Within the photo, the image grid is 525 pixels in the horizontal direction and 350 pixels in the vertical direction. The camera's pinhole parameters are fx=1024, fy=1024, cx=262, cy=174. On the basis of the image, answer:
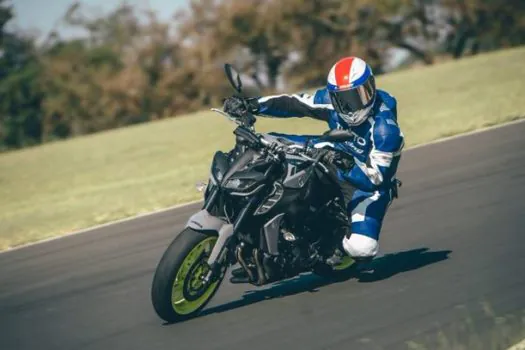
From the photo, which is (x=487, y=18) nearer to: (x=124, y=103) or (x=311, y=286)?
(x=124, y=103)

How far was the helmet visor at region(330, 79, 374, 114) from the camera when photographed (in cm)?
768

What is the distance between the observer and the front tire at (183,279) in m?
6.87

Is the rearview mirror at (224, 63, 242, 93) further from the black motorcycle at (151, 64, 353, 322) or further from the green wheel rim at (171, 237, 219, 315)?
the green wheel rim at (171, 237, 219, 315)

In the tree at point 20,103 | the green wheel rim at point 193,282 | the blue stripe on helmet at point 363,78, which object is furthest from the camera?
the tree at point 20,103

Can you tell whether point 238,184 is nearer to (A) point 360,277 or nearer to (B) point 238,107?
(B) point 238,107

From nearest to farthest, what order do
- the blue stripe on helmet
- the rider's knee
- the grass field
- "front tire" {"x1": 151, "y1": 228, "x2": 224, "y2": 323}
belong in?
"front tire" {"x1": 151, "y1": 228, "x2": 224, "y2": 323}, the blue stripe on helmet, the rider's knee, the grass field

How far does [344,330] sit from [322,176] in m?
1.33

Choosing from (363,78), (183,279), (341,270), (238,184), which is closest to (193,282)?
(183,279)

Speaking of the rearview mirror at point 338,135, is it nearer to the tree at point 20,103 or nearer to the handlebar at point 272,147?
the handlebar at point 272,147

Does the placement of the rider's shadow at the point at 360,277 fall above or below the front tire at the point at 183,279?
below

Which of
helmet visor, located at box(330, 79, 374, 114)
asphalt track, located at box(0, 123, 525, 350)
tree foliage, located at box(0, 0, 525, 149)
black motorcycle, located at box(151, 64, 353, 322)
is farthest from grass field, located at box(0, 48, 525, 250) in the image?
tree foliage, located at box(0, 0, 525, 149)

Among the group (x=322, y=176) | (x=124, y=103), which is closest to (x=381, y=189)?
(x=322, y=176)

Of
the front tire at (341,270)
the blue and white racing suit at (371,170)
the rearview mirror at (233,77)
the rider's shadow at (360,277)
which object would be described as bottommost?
the rider's shadow at (360,277)

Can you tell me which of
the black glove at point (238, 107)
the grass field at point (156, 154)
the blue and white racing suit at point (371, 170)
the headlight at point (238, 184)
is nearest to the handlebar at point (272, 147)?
the black glove at point (238, 107)
